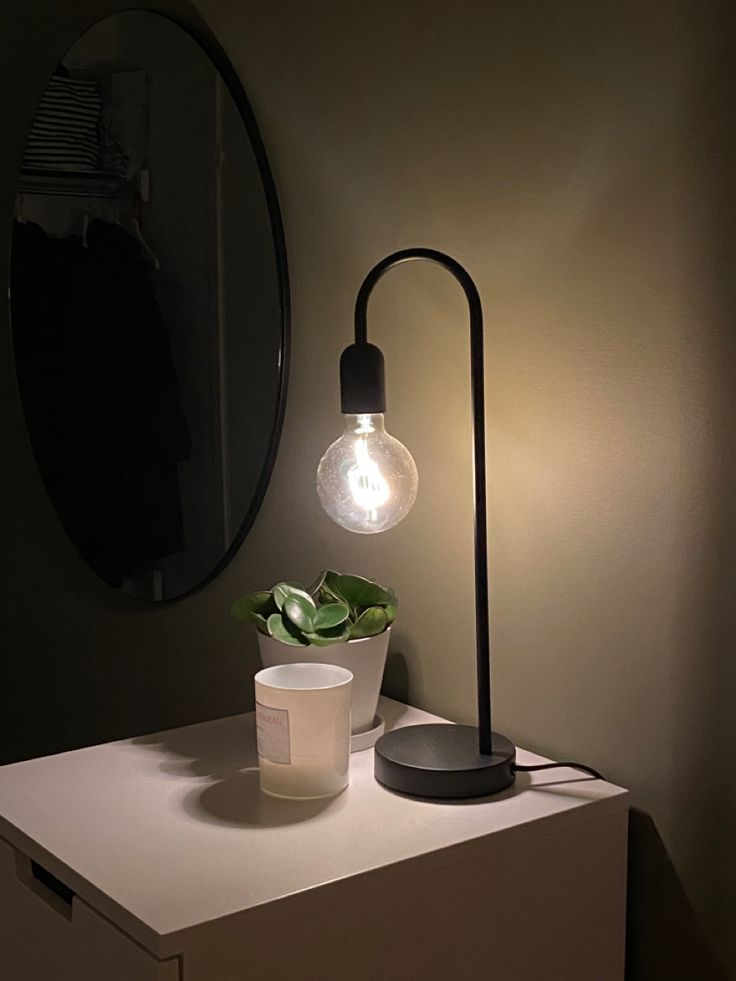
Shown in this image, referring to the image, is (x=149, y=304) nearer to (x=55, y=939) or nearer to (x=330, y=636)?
(x=330, y=636)

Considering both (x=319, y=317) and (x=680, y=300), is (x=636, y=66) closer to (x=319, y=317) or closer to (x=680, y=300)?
(x=680, y=300)

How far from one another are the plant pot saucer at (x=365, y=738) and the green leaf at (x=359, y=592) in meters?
0.14

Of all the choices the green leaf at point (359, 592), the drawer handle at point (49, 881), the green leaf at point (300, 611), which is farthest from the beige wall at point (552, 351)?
the drawer handle at point (49, 881)

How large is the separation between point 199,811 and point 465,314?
25.1 inches

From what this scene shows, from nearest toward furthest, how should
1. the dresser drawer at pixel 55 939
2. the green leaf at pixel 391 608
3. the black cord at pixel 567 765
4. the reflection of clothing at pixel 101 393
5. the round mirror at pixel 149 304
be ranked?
the dresser drawer at pixel 55 939 < the black cord at pixel 567 765 < the green leaf at pixel 391 608 < the round mirror at pixel 149 304 < the reflection of clothing at pixel 101 393

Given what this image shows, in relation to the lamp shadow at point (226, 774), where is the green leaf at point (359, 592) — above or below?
above

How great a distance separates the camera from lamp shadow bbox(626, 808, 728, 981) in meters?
1.21

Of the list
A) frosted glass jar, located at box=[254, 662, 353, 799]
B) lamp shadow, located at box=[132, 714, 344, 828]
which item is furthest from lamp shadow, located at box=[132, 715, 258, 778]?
frosted glass jar, located at box=[254, 662, 353, 799]

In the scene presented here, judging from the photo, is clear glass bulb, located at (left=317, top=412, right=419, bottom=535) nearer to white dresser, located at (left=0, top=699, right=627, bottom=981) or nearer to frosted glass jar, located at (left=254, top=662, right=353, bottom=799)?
frosted glass jar, located at (left=254, top=662, right=353, bottom=799)

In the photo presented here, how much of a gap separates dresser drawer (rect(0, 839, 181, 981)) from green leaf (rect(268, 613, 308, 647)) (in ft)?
1.13

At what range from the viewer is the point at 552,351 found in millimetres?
1297

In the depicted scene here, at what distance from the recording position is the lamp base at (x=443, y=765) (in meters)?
1.20

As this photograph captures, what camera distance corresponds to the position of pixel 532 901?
1.16 metres

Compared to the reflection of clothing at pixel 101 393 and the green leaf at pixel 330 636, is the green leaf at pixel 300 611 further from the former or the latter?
the reflection of clothing at pixel 101 393
